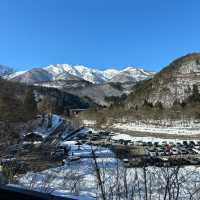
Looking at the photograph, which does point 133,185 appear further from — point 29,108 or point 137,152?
point 137,152

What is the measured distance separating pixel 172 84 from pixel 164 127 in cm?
4745

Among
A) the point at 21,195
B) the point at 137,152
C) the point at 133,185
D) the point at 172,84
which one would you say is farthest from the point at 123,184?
the point at 172,84

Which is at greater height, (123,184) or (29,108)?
(29,108)

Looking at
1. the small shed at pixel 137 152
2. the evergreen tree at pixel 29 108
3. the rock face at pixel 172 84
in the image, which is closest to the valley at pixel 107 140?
the small shed at pixel 137 152

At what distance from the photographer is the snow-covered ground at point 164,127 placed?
5481cm

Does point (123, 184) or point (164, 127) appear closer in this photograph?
point (123, 184)

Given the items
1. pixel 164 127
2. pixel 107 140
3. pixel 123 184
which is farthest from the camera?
pixel 164 127

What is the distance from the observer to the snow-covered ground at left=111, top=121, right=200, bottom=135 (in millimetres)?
54812

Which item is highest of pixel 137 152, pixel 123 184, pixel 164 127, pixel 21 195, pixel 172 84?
pixel 172 84

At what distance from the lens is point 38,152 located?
300 inches

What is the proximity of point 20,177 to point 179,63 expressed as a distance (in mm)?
Result: 112755

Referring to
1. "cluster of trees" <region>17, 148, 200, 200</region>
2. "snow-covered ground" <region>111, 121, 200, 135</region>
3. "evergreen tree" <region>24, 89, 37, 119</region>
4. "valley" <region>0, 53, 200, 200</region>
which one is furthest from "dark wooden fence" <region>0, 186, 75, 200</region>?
"snow-covered ground" <region>111, 121, 200, 135</region>

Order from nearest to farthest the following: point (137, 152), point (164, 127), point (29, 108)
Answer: point (29, 108)
point (137, 152)
point (164, 127)

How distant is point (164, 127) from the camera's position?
191 feet
